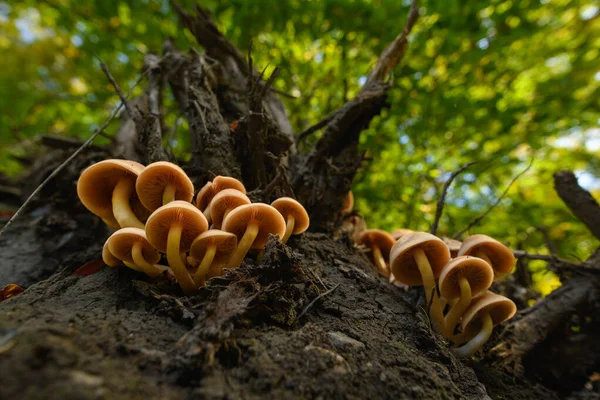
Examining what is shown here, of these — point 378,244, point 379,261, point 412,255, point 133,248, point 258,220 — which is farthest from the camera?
point 378,244

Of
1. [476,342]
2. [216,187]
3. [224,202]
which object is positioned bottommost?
[476,342]

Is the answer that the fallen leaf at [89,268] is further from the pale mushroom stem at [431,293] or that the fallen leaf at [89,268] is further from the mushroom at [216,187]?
the pale mushroom stem at [431,293]

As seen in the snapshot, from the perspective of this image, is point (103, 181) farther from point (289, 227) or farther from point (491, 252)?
point (491, 252)

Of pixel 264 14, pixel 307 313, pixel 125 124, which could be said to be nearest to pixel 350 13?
pixel 264 14

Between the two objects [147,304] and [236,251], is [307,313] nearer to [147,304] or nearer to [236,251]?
[236,251]

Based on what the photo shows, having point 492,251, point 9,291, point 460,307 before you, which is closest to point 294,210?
point 460,307

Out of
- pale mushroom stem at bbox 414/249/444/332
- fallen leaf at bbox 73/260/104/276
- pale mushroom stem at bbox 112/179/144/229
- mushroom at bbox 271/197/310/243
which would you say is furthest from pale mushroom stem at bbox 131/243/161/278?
pale mushroom stem at bbox 414/249/444/332

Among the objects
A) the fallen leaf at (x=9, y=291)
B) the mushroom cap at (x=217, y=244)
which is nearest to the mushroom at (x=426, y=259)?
the mushroom cap at (x=217, y=244)
